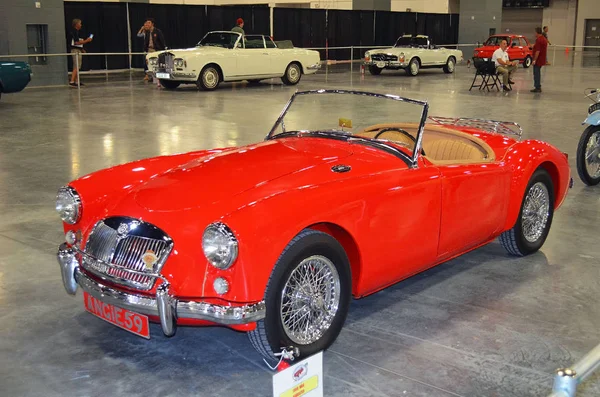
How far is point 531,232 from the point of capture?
5.41m

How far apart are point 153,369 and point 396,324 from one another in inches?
56.9

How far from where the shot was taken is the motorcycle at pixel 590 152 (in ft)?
24.7

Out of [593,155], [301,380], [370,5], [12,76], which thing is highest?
[370,5]

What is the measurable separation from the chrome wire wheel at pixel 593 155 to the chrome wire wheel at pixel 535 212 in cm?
255

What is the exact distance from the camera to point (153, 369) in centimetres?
355

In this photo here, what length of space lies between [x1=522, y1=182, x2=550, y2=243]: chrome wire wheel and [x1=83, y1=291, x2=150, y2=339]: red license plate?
122 inches

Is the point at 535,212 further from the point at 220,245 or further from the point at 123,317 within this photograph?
the point at 123,317

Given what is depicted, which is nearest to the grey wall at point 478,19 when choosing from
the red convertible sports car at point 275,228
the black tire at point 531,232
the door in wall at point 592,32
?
the door in wall at point 592,32

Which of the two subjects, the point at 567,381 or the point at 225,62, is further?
the point at 225,62

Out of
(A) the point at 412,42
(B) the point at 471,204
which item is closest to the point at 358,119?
(B) the point at 471,204

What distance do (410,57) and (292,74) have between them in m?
5.24

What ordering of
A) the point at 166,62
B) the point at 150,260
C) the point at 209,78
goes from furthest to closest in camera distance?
the point at 209,78 < the point at 166,62 < the point at 150,260

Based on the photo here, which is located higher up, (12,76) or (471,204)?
(12,76)

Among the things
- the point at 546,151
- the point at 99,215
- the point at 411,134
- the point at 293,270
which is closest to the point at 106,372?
the point at 99,215
